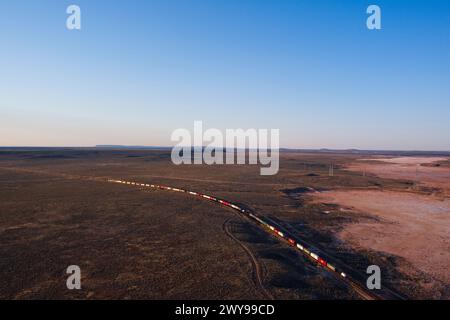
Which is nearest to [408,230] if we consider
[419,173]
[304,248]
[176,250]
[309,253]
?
[304,248]

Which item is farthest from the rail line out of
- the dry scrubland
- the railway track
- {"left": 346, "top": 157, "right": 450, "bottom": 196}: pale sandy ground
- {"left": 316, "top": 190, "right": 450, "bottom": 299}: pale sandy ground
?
{"left": 346, "top": 157, "right": 450, "bottom": 196}: pale sandy ground

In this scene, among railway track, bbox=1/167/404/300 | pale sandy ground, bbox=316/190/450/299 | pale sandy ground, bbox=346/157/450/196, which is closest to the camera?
railway track, bbox=1/167/404/300

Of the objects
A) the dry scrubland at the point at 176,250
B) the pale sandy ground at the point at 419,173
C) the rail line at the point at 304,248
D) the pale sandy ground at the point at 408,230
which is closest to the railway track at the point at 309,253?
the rail line at the point at 304,248

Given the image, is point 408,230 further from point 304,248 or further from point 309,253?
point 309,253

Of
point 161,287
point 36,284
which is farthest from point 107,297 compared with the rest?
point 36,284

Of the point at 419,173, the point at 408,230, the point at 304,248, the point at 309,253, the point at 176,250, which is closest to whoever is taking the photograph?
the point at 309,253

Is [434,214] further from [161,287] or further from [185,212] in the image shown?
[161,287]

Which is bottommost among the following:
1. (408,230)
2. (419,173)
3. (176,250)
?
(408,230)

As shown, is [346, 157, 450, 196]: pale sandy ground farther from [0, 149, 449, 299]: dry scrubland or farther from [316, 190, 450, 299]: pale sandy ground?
[0, 149, 449, 299]: dry scrubland
